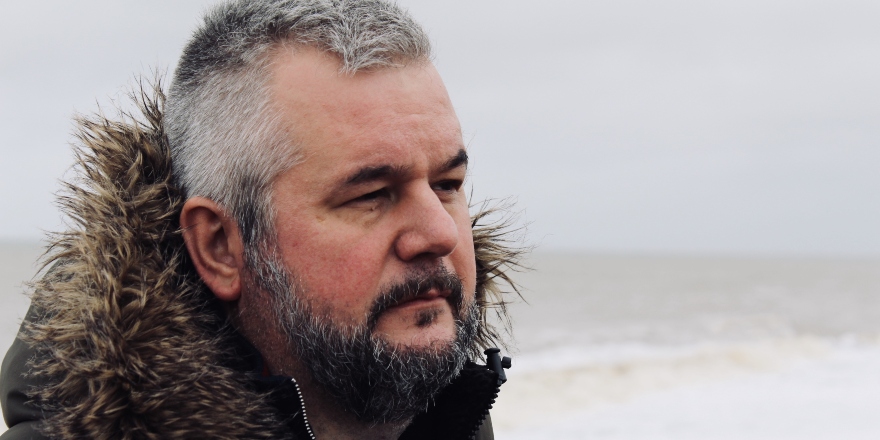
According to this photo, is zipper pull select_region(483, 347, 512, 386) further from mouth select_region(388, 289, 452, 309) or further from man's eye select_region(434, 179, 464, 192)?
man's eye select_region(434, 179, 464, 192)

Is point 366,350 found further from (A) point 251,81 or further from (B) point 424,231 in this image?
(A) point 251,81

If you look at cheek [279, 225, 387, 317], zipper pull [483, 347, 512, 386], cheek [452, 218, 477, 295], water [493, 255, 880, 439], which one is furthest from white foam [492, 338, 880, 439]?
cheek [279, 225, 387, 317]

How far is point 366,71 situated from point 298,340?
669 millimetres

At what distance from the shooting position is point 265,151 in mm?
1861

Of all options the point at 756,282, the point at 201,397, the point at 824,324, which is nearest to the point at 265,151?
the point at 201,397

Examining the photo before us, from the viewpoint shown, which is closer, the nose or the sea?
the nose

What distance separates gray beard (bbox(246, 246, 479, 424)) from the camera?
5.96 ft

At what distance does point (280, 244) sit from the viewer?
1850mm

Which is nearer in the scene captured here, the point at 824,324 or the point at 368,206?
the point at 368,206

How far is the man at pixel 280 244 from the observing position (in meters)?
1.72

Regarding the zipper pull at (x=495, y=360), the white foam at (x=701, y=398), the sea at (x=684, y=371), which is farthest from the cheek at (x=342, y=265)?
the white foam at (x=701, y=398)

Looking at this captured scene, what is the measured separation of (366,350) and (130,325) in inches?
20.5

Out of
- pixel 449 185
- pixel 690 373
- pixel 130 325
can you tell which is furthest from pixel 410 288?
pixel 690 373

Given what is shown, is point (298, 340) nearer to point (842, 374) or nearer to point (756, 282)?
point (842, 374)
